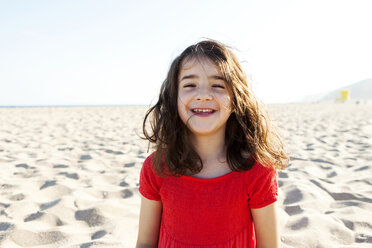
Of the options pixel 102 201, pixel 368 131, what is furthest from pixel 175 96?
pixel 368 131

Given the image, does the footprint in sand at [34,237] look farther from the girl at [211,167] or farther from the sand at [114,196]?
the girl at [211,167]

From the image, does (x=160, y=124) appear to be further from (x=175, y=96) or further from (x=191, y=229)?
(x=191, y=229)

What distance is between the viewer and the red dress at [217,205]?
1.25 metres

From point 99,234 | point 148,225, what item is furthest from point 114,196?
point 148,225

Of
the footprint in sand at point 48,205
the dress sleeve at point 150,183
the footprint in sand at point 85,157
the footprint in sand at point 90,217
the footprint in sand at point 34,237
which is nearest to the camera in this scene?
the dress sleeve at point 150,183

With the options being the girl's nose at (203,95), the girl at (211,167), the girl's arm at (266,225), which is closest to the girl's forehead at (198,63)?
the girl at (211,167)

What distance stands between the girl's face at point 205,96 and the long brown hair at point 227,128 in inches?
1.3

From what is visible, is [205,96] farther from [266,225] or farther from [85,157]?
[85,157]

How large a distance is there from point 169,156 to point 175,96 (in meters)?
0.31

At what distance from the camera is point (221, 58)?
4.32ft

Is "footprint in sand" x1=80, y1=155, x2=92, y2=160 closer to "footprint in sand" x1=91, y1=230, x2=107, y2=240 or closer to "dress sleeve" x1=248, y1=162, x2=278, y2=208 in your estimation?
"footprint in sand" x1=91, y1=230, x2=107, y2=240

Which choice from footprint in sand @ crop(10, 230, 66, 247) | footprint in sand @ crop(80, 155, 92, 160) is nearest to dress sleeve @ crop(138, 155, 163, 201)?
footprint in sand @ crop(10, 230, 66, 247)

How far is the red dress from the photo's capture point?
1252mm

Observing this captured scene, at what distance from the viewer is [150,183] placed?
1381 millimetres
